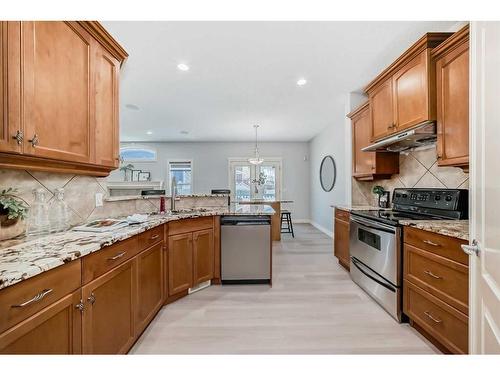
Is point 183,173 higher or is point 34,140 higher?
point 183,173

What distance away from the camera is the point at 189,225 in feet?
7.86

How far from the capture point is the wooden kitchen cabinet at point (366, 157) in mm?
3057

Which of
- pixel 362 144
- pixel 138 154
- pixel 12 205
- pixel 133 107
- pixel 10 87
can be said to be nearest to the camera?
pixel 10 87

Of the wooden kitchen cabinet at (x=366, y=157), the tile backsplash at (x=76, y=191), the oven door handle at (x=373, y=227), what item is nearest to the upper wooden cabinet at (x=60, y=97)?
the tile backsplash at (x=76, y=191)

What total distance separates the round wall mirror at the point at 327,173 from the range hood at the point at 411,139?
98.8 inches

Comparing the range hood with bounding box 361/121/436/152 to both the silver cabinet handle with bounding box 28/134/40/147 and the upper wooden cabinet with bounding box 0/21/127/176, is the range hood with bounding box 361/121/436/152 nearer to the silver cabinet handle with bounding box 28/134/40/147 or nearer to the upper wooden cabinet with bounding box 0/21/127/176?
the upper wooden cabinet with bounding box 0/21/127/176

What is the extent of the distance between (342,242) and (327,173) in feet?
9.72

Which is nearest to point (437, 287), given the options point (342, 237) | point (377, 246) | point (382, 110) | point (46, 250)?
point (377, 246)

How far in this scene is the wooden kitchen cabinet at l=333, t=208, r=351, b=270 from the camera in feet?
10.0

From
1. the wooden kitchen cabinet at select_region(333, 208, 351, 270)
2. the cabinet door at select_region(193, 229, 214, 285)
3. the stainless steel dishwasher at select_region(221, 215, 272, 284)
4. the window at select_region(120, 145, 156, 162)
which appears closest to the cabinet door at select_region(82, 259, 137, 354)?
the cabinet door at select_region(193, 229, 214, 285)

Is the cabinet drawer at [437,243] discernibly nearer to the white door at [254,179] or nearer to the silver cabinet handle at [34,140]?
the silver cabinet handle at [34,140]

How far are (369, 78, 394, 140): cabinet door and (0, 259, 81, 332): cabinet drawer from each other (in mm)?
2959

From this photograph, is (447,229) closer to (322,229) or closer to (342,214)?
(342,214)
